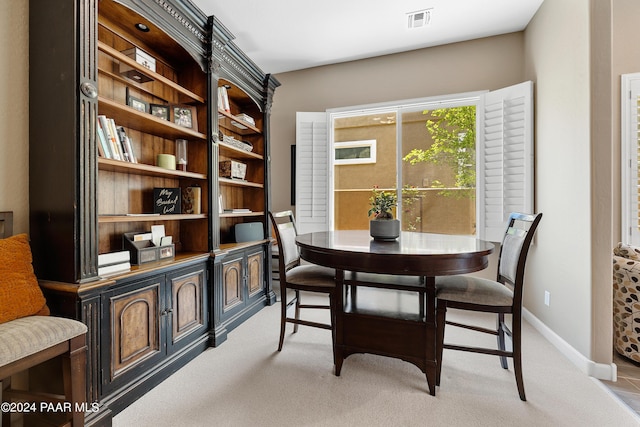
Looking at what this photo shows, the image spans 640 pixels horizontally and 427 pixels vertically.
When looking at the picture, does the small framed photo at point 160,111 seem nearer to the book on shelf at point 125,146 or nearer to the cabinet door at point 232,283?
the book on shelf at point 125,146

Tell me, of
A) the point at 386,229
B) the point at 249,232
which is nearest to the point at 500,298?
the point at 386,229

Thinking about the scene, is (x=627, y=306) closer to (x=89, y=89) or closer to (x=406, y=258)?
(x=406, y=258)

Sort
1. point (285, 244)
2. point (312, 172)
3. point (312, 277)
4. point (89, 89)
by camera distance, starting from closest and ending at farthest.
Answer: point (89, 89) → point (312, 277) → point (285, 244) → point (312, 172)

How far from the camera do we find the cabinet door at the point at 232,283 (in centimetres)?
253

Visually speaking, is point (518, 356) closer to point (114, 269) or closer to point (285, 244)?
point (285, 244)

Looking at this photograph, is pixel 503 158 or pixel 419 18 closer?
pixel 419 18

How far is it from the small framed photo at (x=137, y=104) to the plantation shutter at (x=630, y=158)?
3.98 m

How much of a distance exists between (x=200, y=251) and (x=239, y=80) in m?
1.70

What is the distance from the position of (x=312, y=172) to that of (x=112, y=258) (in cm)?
243

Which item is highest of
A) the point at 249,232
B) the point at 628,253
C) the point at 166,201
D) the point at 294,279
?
the point at 166,201

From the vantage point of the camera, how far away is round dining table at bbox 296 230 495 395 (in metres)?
1.56

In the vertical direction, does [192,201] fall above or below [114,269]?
above

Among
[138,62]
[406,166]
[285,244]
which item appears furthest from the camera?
[406,166]

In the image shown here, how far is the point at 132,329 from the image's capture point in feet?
5.53
